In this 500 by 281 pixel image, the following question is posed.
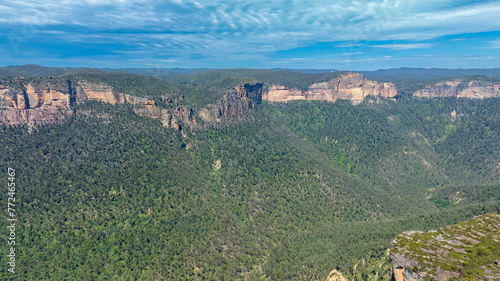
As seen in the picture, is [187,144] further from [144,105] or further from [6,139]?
[6,139]

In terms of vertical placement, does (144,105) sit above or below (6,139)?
above

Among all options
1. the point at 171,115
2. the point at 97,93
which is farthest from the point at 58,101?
the point at 171,115

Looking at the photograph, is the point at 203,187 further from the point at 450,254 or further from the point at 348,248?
the point at 450,254

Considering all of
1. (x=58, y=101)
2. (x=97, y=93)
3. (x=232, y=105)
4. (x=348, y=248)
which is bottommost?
(x=348, y=248)

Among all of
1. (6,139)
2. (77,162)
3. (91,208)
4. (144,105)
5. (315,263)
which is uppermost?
(144,105)

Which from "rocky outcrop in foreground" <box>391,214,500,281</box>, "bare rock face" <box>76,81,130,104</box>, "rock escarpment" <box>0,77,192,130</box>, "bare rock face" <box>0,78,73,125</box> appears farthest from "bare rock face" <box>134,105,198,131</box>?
"rocky outcrop in foreground" <box>391,214,500,281</box>

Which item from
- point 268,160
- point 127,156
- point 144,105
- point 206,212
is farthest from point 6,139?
point 268,160
